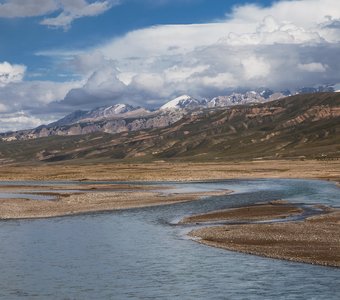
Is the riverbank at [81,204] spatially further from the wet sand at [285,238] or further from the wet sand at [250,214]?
the wet sand at [285,238]

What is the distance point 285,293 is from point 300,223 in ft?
88.5

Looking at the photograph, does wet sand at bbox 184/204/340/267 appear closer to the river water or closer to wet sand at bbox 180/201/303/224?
wet sand at bbox 180/201/303/224

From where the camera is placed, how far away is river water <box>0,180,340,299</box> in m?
30.7

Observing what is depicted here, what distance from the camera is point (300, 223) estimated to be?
56.0m

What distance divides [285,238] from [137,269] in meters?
16.0

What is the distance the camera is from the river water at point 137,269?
101 ft

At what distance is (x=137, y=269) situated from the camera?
3694 centimetres

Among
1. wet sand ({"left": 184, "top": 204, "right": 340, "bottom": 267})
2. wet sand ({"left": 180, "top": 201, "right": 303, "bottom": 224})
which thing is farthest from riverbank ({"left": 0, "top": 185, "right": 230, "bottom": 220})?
wet sand ({"left": 184, "top": 204, "right": 340, "bottom": 267})

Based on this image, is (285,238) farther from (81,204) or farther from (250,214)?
(81,204)

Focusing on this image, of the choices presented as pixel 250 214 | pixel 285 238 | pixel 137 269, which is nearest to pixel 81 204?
pixel 250 214

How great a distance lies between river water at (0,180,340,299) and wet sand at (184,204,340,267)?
1.67 meters

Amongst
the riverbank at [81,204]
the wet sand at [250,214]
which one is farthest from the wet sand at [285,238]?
the riverbank at [81,204]

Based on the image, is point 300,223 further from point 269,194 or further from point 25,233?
point 269,194

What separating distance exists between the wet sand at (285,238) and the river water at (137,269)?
167 centimetres
